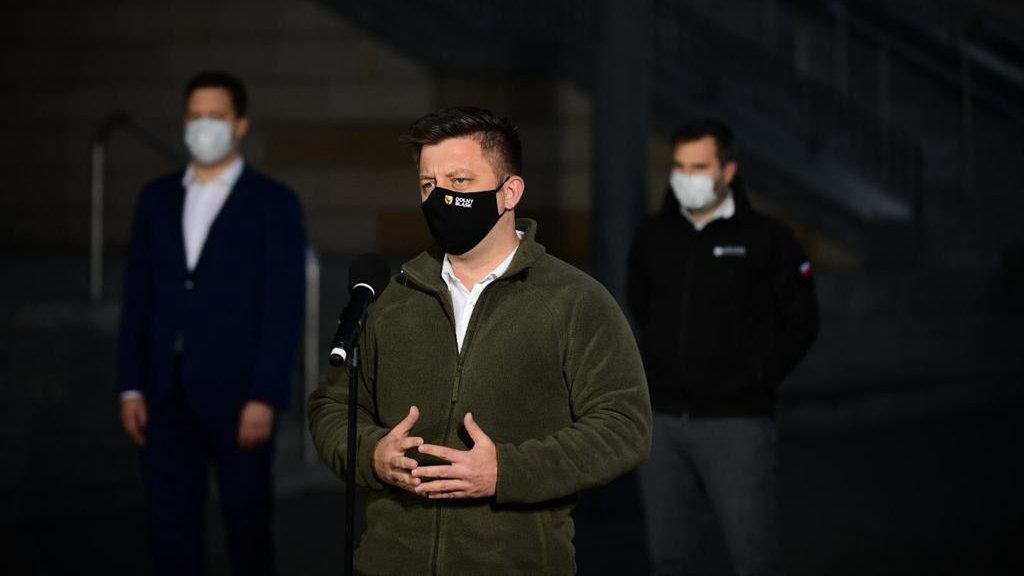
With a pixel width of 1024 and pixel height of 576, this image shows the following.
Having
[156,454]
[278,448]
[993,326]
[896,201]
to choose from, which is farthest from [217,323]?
[896,201]

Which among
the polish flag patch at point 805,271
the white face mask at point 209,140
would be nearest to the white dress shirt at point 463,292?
the white face mask at point 209,140

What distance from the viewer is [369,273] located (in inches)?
145

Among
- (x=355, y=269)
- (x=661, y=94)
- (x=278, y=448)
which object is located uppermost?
(x=661, y=94)

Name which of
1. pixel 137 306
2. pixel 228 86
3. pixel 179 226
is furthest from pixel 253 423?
pixel 228 86

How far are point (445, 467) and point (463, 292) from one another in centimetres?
44

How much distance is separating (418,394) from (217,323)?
6.61ft

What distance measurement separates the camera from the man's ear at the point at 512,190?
3699mm

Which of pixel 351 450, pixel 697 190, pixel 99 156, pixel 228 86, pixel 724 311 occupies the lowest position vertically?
pixel 351 450

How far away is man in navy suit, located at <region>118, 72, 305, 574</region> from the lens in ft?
18.1

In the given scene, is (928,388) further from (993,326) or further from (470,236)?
(470,236)

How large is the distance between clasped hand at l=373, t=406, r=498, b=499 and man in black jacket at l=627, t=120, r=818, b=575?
227 centimetres

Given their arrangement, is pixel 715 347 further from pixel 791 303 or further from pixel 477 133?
pixel 477 133

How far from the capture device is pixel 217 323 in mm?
5566

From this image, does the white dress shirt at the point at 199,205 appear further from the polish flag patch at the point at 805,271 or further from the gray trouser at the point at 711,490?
the polish flag patch at the point at 805,271
